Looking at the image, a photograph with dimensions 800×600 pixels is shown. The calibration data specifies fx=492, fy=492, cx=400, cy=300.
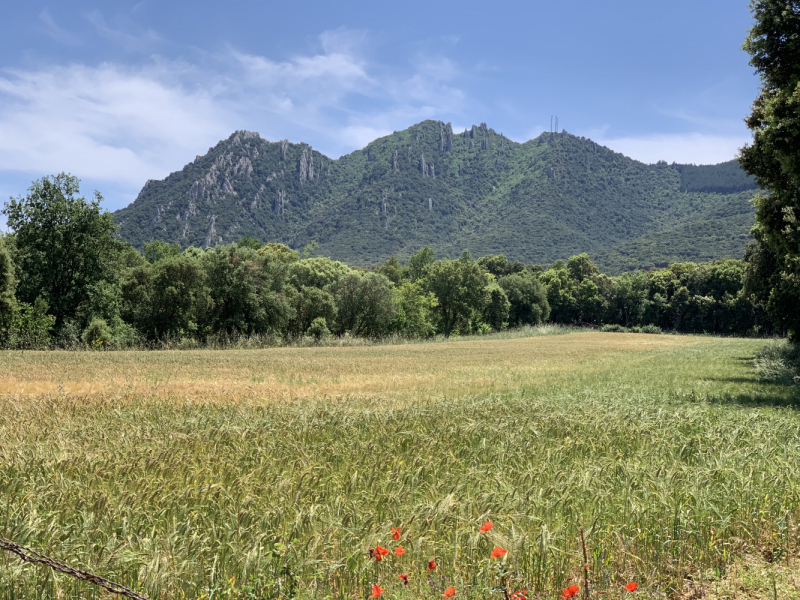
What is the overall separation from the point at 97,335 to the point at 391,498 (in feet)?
112

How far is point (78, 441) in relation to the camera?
6.82 meters

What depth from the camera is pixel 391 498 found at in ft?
15.3

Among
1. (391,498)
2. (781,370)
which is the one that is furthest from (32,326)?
(781,370)

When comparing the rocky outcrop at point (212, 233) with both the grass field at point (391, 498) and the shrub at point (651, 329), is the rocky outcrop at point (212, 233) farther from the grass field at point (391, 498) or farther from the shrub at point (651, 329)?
the grass field at point (391, 498)

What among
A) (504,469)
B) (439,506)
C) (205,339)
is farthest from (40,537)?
(205,339)

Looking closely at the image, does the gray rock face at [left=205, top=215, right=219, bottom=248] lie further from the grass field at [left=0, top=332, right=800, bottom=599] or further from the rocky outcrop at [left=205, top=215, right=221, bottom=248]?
the grass field at [left=0, top=332, right=800, bottom=599]

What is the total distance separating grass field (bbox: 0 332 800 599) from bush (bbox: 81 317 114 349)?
24.7m

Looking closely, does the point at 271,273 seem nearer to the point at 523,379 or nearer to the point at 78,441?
the point at 523,379

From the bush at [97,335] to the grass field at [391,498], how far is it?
2472 centimetres

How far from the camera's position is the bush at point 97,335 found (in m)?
32.0

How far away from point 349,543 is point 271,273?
48.9 metres

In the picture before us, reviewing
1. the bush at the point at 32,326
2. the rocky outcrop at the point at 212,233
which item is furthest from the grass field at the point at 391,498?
the rocky outcrop at the point at 212,233

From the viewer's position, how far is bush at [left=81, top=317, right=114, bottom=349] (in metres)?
32.0

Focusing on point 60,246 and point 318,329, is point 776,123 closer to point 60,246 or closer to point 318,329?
point 60,246
